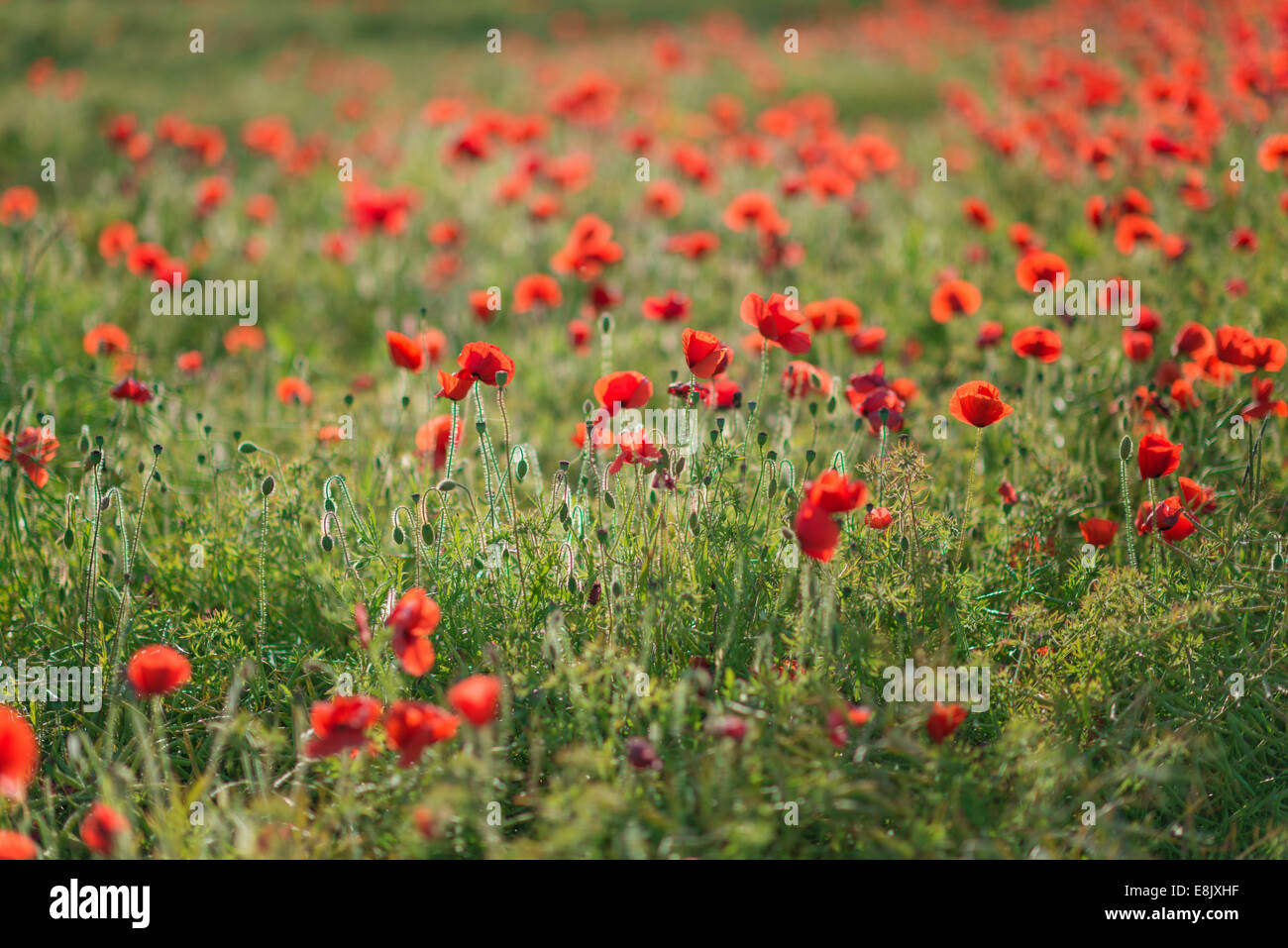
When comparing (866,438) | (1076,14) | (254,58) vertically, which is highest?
(254,58)

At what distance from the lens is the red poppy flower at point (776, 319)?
2385 mm

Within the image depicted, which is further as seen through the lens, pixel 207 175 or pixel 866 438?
pixel 207 175

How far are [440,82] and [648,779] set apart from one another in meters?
9.21

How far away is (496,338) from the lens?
4828 mm

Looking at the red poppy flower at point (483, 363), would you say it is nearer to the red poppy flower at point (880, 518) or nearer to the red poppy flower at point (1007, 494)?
the red poppy flower at point (880, 518)

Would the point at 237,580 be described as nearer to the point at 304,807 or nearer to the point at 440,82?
the point at 304,807

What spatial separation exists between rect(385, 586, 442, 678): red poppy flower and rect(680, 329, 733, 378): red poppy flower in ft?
2.51

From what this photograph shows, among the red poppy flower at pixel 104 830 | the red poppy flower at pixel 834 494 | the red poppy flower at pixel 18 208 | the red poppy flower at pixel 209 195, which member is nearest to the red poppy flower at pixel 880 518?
the red poppy flower at pixel 834 494

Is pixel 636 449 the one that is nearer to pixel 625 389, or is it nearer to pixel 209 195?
pixel 625 389

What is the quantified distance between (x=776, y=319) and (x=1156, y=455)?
2.87ft

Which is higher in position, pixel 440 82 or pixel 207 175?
pixel 440 82

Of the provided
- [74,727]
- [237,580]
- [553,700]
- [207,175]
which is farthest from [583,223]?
[207,175]

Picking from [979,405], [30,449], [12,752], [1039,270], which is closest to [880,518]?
[979,405]

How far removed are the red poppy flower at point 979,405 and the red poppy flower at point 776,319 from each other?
354 mm
